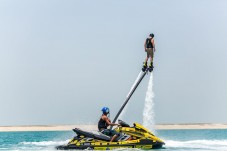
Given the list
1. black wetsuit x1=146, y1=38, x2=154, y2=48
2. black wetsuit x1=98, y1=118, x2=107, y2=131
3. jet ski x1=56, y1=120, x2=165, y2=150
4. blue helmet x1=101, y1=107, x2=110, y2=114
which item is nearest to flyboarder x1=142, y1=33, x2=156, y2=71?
black wetsuit x1=146, y1=38, x2=154, y2=48

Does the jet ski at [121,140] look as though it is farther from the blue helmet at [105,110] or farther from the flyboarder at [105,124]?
the blue helmet at [105,110]

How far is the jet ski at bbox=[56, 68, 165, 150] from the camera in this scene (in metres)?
29.3

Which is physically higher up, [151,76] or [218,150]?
[151,76]

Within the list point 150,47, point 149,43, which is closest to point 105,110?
point 150,47

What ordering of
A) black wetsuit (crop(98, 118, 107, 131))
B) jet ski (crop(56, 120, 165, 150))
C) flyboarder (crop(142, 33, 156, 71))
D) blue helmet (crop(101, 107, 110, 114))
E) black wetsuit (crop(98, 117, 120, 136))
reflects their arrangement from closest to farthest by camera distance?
jet ski (crop(56, 120, 165, 150)) → blue helmet (crop(101, 107, 110, 114)) → black wetsuit (crop(98, 117, 120, 136)) → black wetsuit (crop(98, 118, 107, 131)) → flyboarder (crop(142, 33, 156, 71))

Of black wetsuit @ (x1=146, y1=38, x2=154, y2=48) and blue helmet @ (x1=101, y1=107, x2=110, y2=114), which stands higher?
black wetsuit @ (x1=146, y1=38, x2=154, y2=48)

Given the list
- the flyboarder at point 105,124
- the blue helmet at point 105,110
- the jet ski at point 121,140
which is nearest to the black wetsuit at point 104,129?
the flyboarder at point 105,124

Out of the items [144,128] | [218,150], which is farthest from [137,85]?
[218,150]

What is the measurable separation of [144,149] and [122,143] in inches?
46.1

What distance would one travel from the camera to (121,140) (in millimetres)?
29719

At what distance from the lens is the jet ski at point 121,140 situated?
29273 mm

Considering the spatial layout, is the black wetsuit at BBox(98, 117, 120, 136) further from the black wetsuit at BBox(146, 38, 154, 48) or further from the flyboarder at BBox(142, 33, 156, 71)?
the black wetsuit at BBox(146, 38, 154, 48)

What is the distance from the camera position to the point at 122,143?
96.2 feet

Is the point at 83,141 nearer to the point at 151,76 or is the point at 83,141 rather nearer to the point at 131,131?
the point at 131,131
